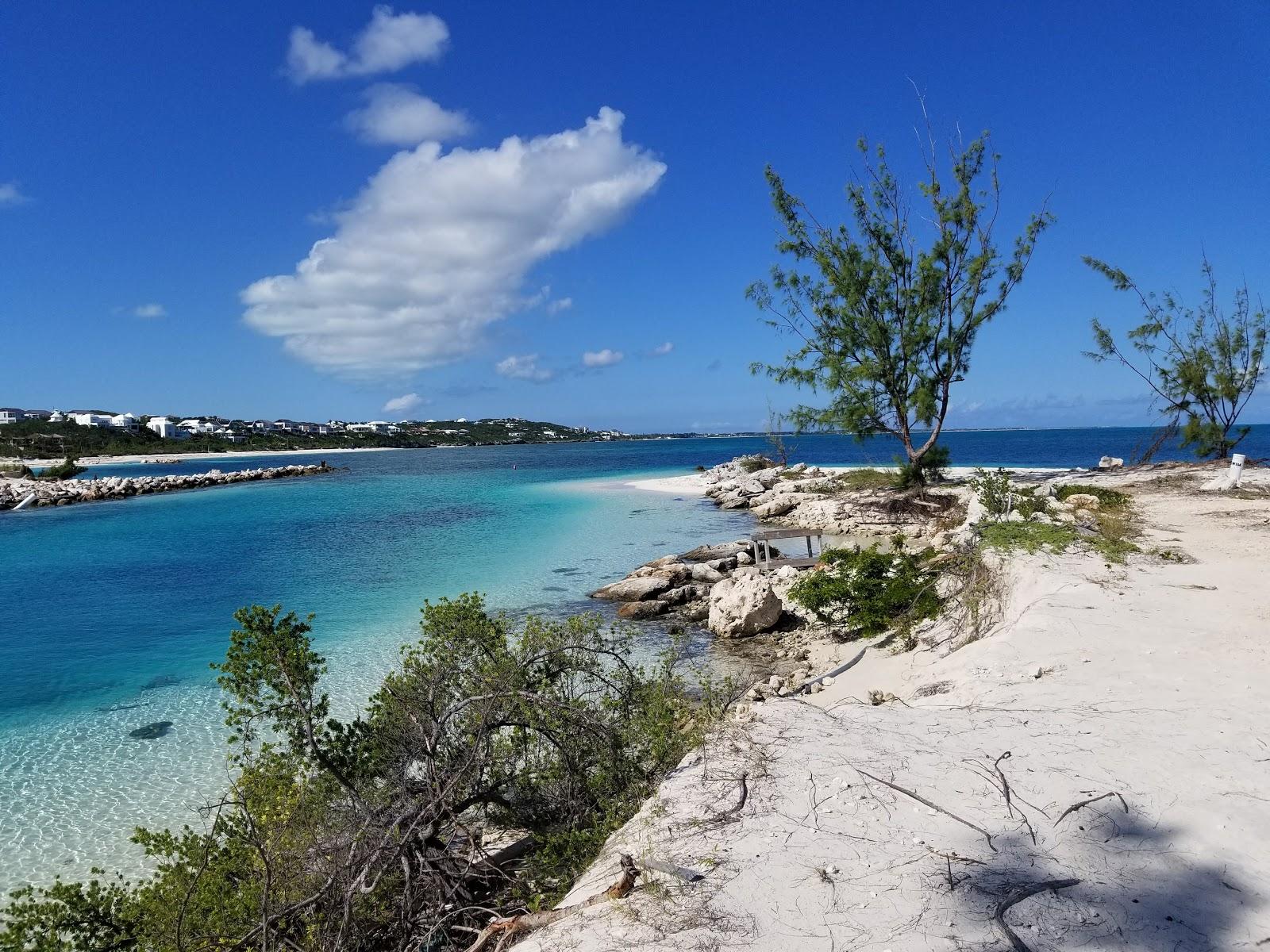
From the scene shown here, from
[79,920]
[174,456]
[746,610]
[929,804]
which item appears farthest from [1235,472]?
[174,456]

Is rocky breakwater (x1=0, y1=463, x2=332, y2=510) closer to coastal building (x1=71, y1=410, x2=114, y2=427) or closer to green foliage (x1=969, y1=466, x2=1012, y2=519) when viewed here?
green foliage (x1=969, y1=466, x2=1012, y2=519)

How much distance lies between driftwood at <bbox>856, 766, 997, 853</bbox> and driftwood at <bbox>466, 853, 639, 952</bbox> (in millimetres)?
1967

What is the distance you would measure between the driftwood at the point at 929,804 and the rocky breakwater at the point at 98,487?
55995 millimetres

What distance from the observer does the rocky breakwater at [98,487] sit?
44.6 meters

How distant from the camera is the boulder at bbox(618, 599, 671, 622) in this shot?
14.9m

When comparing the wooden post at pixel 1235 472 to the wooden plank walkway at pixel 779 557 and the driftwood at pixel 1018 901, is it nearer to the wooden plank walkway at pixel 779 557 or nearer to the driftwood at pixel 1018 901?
the wooden plank walkway at pixel 779 557

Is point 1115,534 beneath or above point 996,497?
beneath

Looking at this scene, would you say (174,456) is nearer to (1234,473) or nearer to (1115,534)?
(1115,534)

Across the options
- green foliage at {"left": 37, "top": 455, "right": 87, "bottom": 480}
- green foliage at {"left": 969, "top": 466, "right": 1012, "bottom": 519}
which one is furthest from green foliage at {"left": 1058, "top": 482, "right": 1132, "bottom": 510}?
green foliage at {"left": 37, "top": 455, "right": 87, "bottom": 480}

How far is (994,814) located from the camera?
4398 mm

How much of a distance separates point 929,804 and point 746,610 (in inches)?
337

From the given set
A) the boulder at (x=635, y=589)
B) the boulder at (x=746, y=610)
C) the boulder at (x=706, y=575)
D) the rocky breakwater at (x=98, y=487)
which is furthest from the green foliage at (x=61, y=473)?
the boulder at (x=746, y=610)

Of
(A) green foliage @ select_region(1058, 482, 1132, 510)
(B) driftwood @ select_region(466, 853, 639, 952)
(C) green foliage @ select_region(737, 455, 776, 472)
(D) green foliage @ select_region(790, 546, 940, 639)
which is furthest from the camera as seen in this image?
(C) green foliage @ select_region(737, 455, 776, 472)

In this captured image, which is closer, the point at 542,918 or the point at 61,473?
the point at 542,918
